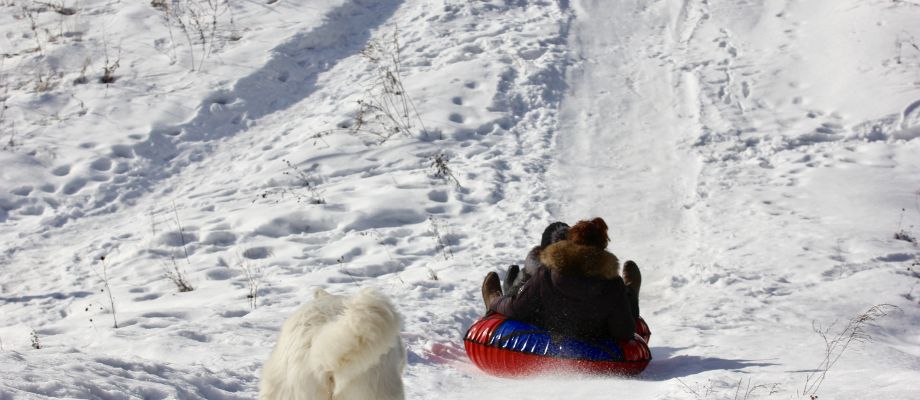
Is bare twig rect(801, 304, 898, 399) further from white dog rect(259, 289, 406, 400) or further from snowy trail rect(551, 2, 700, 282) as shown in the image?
white dog rect(259, 289, 406, 400)

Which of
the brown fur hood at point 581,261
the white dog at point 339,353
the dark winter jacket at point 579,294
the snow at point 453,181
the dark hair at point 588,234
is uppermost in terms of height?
the white dog at point 339,353

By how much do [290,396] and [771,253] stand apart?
636cm

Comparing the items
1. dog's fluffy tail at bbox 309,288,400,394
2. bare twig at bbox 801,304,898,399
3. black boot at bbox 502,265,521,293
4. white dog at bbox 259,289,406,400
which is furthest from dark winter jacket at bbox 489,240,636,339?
dog's fluffy tail at bbox 309,288,400,394

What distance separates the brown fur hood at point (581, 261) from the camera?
19.0ft

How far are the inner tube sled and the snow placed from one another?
16 centimetres

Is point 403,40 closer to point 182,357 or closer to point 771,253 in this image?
point 771,253

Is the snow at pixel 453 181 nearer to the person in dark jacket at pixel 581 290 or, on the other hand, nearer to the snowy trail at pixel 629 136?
the snowy trail at pixel 629 136

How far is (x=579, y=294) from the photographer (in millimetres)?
5871

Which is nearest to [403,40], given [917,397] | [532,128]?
[532,128]

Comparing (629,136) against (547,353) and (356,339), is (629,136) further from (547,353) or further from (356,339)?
(356,339)

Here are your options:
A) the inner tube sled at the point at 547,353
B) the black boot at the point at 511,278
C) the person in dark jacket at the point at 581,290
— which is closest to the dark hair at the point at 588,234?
the person in dark jacket at the point at 581,290

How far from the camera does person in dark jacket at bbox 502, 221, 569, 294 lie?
6.25 meters

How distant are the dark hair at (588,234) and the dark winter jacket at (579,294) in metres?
0.08

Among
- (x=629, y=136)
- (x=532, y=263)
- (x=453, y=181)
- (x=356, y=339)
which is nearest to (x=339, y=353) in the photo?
(x=356, y=339)
